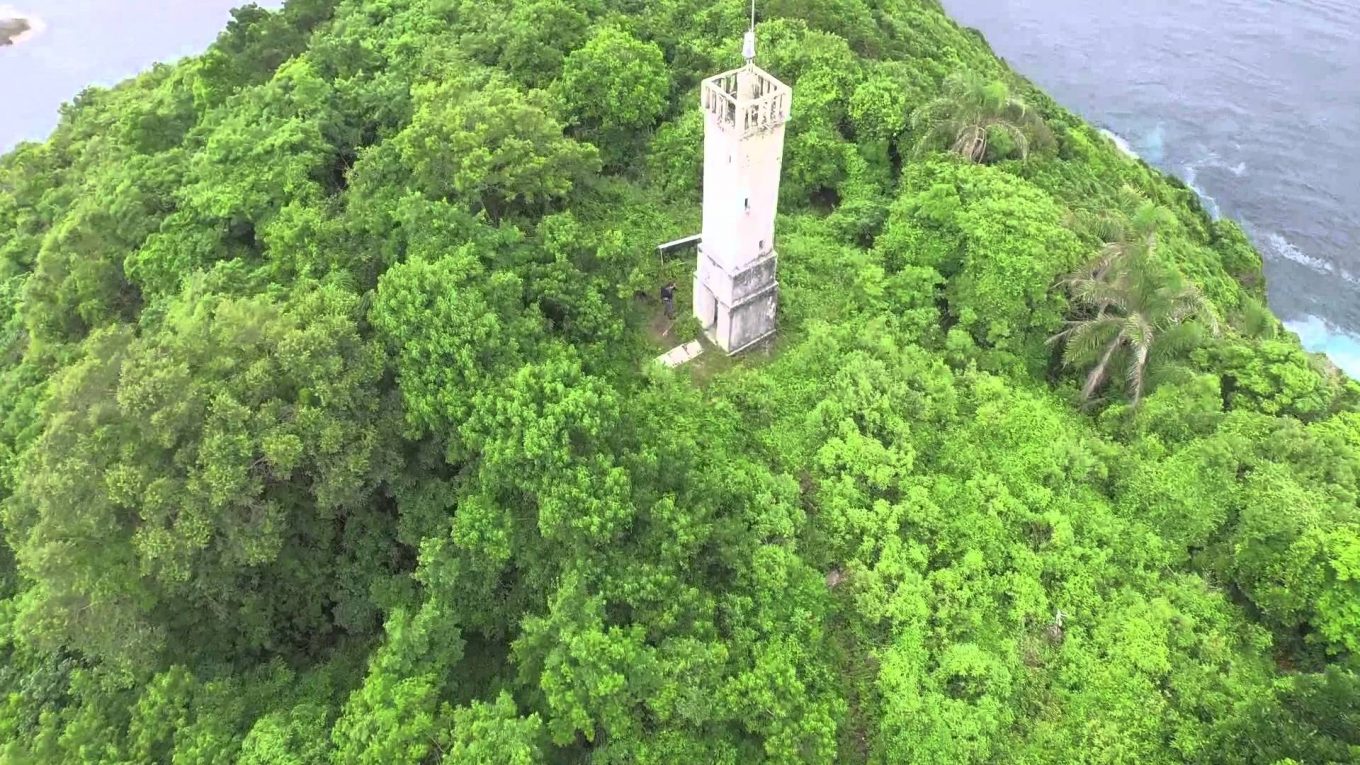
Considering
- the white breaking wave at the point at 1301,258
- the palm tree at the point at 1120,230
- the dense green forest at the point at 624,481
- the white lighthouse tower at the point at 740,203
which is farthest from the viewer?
the white breaking wave at the point at 1301,258

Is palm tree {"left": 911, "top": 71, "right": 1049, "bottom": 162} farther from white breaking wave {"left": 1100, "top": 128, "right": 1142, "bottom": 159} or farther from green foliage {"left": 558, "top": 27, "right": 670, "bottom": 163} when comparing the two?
white breaking wave {"left": 1100, "top": 128, "right": 1142, "bottom": 159}

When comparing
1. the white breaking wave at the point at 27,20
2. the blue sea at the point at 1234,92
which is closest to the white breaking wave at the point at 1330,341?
the blue sea at the point at 1234,92

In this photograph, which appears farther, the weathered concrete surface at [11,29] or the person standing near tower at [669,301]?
the weathered concrete surface at [11,29]

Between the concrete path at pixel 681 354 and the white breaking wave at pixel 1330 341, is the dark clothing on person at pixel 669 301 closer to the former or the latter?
the concrete path at pixel 681 354

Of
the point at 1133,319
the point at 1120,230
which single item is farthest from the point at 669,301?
the point at 1120,230

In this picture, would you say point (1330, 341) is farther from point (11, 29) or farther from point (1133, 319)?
point (11, 29)

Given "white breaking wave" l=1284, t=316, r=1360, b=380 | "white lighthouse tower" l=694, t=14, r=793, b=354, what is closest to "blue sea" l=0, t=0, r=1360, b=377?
"white breaking wave" l=1284, t=316, r=1360, b=380

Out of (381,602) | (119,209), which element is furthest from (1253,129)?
(119,209)
